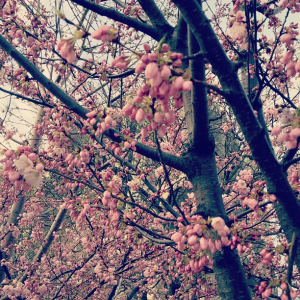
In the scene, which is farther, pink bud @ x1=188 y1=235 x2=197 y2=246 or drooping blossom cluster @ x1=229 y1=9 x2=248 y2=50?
drooping blossom cluster @ x1=229 y1=9 x2=248 y2=50

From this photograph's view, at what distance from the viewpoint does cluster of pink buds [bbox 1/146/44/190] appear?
5.97ft

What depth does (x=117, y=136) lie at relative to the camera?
256cm

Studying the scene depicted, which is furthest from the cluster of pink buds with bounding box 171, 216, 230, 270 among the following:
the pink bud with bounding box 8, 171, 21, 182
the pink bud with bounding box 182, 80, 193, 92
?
the pink bud with bounding box 8, 171, 21, 182

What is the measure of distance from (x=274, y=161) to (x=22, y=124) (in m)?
6.04

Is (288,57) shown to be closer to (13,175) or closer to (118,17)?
(118,17)

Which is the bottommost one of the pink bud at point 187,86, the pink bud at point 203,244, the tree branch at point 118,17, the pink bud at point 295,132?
the pink bud at point 203,244

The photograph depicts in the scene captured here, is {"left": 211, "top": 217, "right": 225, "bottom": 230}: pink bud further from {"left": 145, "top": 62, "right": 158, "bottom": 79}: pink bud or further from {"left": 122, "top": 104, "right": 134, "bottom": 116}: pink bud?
{"left": 145, "top": 62, "right": 158, "bottom": 79}: pink bud

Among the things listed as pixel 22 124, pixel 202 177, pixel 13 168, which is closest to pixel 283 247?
pixel 202 177

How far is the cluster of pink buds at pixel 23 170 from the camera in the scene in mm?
1819

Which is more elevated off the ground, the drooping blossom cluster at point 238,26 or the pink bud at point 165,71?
the drooping blossom cluster at point 238,26

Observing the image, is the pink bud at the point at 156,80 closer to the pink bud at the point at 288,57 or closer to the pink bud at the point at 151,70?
the pink bud at the point at 151,70

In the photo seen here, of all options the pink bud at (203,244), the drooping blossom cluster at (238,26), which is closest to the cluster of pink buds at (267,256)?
the pink bud at (203,244)

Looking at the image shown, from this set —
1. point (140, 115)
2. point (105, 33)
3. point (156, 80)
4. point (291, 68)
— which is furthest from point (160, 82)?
point (291, 68)

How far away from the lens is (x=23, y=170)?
1839 millimetres
